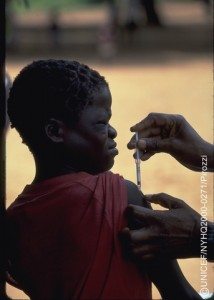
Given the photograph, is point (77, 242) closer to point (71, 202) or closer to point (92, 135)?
point (71, 202)

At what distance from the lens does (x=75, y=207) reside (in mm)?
1933

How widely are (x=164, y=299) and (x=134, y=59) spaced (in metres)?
15.8

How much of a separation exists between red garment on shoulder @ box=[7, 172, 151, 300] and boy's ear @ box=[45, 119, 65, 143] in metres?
0.13

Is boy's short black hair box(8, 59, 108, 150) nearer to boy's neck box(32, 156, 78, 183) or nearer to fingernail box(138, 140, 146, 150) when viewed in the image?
boy's neck box(32, 156, 78, 183)

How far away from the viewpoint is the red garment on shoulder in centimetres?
190

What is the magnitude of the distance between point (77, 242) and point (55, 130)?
358mm

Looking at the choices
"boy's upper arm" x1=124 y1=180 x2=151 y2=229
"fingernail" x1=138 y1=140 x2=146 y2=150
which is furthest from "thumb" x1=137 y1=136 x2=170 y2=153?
"boy's upper arm" x1=124 y1=180 x2=151 y2=229

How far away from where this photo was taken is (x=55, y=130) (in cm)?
208

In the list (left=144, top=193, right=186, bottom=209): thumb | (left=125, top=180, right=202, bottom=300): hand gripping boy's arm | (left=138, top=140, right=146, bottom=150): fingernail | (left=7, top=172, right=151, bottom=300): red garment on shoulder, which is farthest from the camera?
(left=138, top=140, right=146, bottom=150): fingernail

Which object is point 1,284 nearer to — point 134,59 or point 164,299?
point 164,299

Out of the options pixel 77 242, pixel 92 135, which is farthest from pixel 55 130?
pixel 77 242

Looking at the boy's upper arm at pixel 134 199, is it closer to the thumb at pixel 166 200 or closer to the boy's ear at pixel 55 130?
the thumb at pixel 166 200

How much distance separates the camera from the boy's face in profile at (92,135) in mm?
2080

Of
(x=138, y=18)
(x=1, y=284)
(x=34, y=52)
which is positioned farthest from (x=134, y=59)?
(x=1, y=284)
